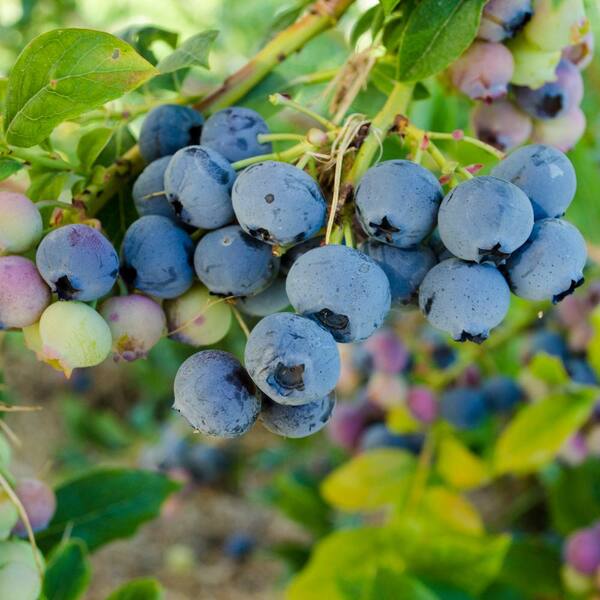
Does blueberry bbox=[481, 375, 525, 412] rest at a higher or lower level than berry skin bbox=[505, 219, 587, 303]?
lower

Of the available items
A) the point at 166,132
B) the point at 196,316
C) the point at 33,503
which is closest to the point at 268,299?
the point at 196,316

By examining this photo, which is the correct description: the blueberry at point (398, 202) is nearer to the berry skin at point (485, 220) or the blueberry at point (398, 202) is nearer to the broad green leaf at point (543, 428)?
the berry skin at point (485, 220)

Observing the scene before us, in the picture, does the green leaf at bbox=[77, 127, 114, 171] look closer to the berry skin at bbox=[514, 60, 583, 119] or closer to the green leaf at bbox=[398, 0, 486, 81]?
the green leaf at bbox=[398, 0, 486, 81]

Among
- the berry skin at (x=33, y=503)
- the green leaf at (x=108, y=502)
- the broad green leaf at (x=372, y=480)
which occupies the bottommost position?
the broad green leaf at (x=372, y=480)

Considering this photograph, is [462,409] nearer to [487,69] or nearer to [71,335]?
[487,69]

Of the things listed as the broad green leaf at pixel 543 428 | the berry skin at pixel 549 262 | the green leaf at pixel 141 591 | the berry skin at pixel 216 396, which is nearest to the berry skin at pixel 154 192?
the berry skin at pixel 216 396

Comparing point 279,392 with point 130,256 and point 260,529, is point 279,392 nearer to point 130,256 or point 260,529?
point 130,256

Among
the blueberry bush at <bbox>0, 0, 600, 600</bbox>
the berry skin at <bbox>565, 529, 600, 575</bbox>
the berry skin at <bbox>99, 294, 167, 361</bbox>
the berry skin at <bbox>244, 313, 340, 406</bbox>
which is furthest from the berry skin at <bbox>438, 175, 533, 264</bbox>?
the berry skin at <bbox>565, 529, 600, 575</bbox>
